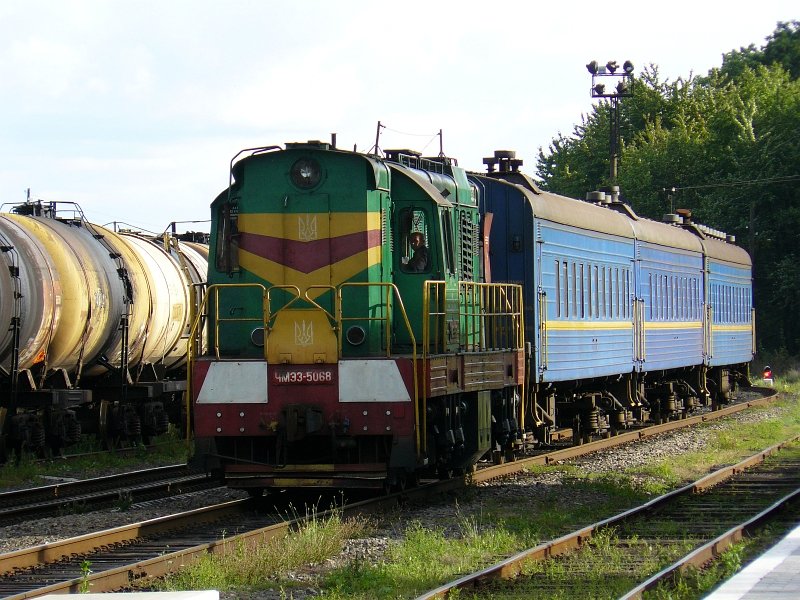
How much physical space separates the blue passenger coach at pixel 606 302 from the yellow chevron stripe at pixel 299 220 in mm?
2973

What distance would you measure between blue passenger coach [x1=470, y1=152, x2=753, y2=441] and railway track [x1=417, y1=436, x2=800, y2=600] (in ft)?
9.57

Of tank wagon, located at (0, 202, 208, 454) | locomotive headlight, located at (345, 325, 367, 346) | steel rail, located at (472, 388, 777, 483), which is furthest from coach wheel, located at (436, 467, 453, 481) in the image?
tank wagon, located at (0, 202, 208, 454)

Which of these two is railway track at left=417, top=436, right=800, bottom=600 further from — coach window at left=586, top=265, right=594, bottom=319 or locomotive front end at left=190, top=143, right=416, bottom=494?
coach window at left=586, top=265, right=594, bottom=319

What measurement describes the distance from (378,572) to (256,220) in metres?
4.89

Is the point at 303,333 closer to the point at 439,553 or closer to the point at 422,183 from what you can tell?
the point at 422,183

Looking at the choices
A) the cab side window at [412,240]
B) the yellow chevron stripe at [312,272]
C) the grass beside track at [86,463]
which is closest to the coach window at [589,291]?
the cab side window at [412,240]

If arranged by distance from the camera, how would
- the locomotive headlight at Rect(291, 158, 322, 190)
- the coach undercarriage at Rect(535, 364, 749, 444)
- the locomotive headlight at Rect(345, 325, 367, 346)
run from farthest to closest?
1. the coach undercarriage at Rect(535, 364, 749, 444)
2. the locomotive headlight at Rect(291, 158, 322, 190)
3. the locomotive headlight at Rect(345, 325, 367, 346)

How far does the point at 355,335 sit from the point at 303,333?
1.89ft

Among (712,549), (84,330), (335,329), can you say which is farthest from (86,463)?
(712,549)

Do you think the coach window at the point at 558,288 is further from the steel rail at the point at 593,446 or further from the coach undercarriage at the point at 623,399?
the steel rail at the point at 593,446

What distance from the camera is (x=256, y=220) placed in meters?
13.2

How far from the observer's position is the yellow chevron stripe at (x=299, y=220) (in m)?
13.1

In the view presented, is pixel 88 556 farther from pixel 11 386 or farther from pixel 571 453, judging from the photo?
pixel 571 453

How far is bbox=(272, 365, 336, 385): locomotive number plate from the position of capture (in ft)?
40.9
